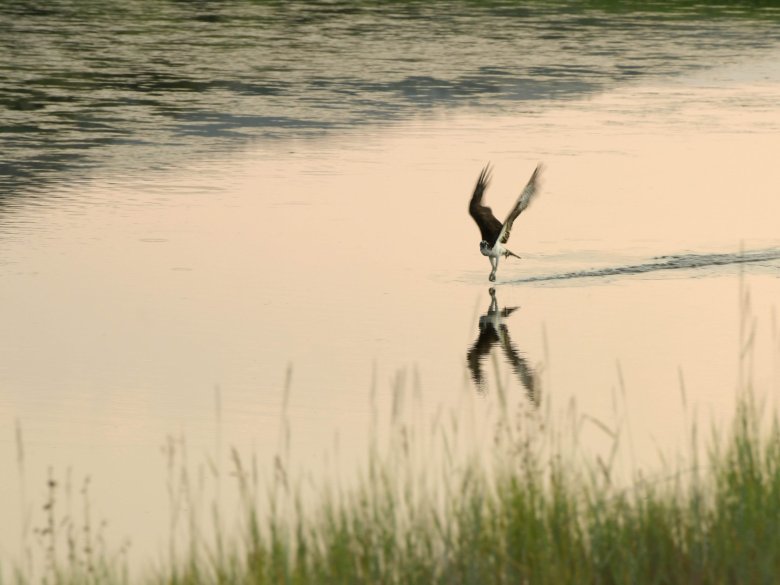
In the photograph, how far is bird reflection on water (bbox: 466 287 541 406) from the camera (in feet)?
30.8

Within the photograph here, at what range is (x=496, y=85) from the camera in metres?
22.2

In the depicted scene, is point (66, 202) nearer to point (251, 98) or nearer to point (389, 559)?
point (251, 98)

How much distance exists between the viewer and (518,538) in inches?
238

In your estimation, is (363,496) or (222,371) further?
(222,371)

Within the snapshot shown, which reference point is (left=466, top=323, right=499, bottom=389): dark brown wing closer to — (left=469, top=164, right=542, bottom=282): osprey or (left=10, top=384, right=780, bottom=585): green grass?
(left=469, top=164, right=542, bottom=282): osprey

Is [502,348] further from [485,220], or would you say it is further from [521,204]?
[485,220]

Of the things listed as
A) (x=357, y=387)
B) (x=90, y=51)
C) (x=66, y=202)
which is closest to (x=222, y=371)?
(x=357, y=387)

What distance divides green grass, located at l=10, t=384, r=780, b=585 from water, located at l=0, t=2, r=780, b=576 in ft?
1.34

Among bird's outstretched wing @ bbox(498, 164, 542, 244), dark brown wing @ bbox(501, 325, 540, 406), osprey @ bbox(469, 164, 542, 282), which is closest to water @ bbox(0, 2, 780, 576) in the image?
dark brown wing @ bbox(501, 325, 540, 406)

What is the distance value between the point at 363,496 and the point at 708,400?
10.3 ft

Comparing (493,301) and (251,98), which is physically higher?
(251,98)

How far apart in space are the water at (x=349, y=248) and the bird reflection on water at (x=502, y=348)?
24 mm

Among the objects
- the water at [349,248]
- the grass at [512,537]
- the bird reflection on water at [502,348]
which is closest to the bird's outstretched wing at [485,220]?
the water at [349,248]

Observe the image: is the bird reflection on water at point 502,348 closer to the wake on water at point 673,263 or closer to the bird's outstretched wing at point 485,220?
the bird's outstretched wing at point 485,220
